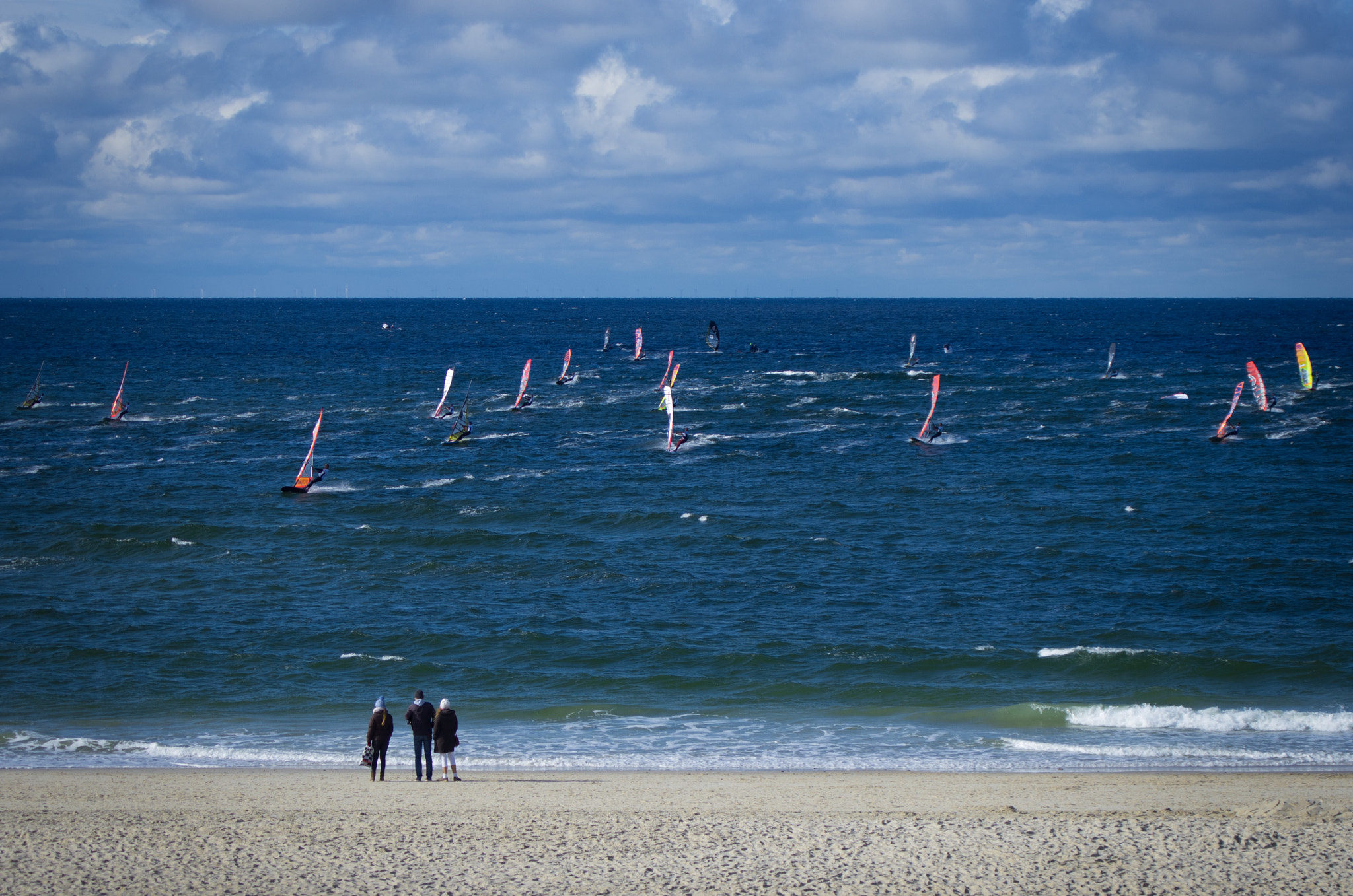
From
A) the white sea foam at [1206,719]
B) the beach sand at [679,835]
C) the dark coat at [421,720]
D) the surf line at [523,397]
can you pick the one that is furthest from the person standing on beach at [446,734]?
the surf line at [523,397]

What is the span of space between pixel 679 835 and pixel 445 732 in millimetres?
4924

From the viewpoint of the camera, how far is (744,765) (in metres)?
18.7

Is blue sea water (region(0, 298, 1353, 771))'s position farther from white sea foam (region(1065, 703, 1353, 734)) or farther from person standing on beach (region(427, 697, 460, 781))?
person standing on beach (region(427, 697, 460, 781))

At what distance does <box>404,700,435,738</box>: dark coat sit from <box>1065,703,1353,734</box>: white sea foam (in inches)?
498

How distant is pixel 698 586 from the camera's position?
30250 millimetres

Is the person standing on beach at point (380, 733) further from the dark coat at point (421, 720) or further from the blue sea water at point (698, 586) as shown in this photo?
the blue sea water at point (698, 586)

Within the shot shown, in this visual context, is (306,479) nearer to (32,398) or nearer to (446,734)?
(446,734)

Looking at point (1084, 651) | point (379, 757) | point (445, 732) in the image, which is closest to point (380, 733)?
point (379, 757)

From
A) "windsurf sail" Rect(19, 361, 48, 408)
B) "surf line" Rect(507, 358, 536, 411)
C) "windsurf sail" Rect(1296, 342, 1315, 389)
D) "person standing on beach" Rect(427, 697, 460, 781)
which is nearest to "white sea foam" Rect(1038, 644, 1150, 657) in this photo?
"person standing on beach" Rect(427, 697, 460, 781)

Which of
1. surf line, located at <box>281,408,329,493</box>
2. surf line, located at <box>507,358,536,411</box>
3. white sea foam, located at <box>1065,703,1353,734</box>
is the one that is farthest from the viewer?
surf line, located at <box>507,358,536,411</box>

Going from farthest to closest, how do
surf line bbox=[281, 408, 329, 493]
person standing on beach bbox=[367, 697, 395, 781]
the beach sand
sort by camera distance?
1. surf line bbox=[281, 408, 329, 493]
2. person standing on beach bbox=[367, 697, 395, 781]
3. the beach sand

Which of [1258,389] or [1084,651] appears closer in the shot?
[1084,651]

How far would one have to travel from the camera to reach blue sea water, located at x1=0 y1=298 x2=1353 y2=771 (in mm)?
20797

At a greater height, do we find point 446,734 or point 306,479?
point 306,479
